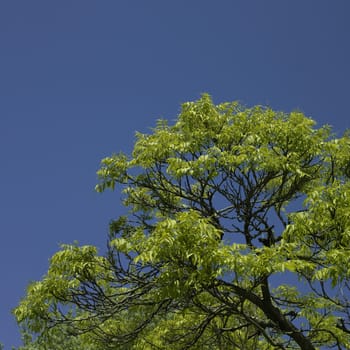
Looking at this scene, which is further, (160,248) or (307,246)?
(307,246)

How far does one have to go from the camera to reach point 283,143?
8594mm

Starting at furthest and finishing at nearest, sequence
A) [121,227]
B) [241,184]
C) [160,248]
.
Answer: [121,227] < [241,184] < [160,248]

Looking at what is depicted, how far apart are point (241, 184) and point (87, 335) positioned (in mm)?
3732

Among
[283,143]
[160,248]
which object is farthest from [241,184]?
[160,248]

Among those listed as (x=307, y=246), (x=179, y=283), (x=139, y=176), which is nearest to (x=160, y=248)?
(x=179, y=283)

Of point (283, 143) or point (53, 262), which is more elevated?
point (283, 143)

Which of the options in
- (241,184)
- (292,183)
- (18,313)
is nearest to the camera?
(18,313)

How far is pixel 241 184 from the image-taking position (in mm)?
8797

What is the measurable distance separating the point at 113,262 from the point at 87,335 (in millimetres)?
2016

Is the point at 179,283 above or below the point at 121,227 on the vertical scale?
below

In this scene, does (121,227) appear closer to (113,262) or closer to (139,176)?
(139,176)

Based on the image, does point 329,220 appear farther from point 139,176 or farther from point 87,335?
Result: point 87,335

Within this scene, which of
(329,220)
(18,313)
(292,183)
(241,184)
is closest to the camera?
(329,220)

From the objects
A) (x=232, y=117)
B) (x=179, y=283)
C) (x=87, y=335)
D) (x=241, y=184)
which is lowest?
(x=179, y=283)
